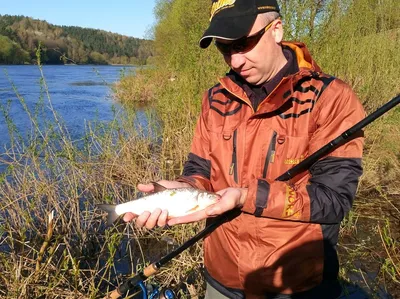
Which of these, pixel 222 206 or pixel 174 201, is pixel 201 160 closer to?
pixel 174 201

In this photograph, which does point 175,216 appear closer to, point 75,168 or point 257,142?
point 257,142

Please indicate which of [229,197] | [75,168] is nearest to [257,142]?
[229,197]

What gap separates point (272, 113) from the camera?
1899mm

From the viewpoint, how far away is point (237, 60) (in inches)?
78.2

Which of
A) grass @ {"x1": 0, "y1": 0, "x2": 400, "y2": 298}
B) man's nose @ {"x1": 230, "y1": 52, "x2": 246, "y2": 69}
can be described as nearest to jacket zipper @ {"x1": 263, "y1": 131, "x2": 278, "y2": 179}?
man's nose @ {"x1": 230, "y1": 52, "x2": 246, "y2": 69}

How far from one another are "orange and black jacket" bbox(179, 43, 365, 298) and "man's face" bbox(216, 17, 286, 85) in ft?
0.31

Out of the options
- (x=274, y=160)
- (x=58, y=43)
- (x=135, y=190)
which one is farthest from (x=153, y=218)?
(x=58, y=43)

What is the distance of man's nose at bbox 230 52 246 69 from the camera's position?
1.98 m

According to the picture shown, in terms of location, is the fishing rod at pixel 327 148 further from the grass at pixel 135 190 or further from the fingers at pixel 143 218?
the grass at pixel 135 190

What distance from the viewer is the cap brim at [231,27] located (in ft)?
6.21

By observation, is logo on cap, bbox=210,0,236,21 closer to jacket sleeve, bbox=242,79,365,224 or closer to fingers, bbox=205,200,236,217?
jacket sleeve, bbox=242,79,365,224

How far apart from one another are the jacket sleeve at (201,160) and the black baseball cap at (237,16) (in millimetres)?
426

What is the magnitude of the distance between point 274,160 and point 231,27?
648mm

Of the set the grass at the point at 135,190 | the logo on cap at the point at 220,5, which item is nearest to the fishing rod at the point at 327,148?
the logo on cap at the point at 220,5
